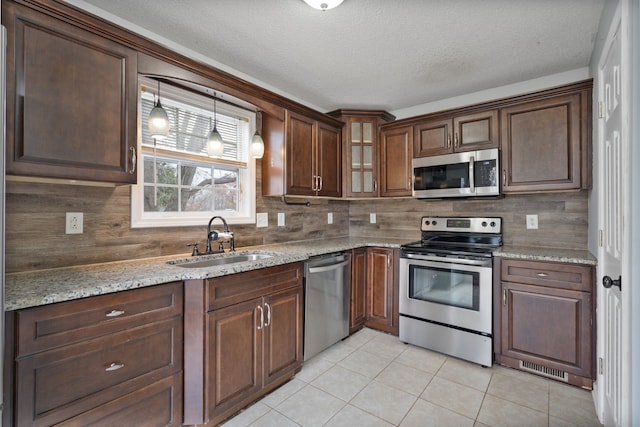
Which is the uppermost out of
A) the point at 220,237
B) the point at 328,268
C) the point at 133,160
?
the point at 133,160

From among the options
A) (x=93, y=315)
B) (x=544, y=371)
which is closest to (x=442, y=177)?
(x=544, y=371)

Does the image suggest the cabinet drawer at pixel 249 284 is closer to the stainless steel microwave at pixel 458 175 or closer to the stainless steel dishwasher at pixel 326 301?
the stainless steel dishwasher at pixel 326 301

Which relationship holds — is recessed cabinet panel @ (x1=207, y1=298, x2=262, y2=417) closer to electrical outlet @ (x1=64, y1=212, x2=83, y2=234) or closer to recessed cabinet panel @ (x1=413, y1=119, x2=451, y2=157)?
electrical outlet @ (x1=64, y1=212, x2=83, y2=234)

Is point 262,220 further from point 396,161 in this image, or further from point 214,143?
point 396,161

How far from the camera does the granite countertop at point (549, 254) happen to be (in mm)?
2107

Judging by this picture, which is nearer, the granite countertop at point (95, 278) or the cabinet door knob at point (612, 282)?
the granite countertop at point (95, 278)

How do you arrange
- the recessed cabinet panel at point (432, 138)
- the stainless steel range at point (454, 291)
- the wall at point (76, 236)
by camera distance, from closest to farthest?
the wall at point (76, 236) → the stainless steel range at point (454, 291) → the recessed cabinet panel at point (432, 138)

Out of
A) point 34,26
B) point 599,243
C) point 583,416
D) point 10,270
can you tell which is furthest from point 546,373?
point 34,26

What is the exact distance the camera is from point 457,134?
2.88 meters

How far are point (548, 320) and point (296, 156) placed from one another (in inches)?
93.8

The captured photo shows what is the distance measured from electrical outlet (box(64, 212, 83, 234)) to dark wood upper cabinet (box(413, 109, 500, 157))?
2830 millimetres

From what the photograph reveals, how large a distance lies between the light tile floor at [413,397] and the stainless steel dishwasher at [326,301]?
19 centimetres

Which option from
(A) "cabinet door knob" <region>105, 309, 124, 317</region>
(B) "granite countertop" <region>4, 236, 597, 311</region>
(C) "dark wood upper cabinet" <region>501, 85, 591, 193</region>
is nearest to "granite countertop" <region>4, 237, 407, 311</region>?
(B) "granite countertop" <region>4, 236, 597, 311</region>

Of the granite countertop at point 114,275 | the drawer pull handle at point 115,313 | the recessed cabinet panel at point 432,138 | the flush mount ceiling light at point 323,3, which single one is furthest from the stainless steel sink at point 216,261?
the recessed cabinet panel at point 432,138
